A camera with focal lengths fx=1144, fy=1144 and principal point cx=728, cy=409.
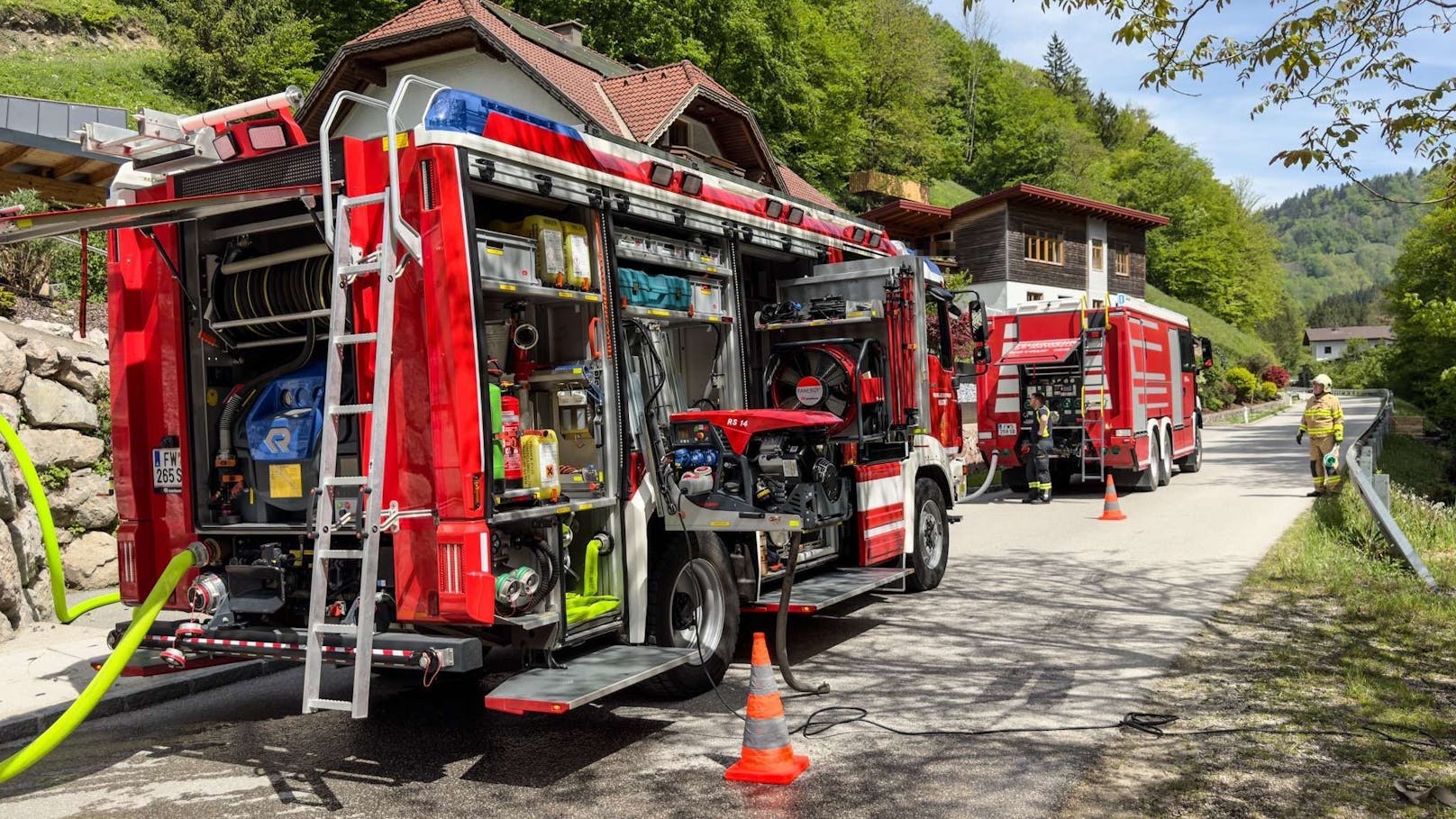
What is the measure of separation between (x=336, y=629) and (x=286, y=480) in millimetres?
1205

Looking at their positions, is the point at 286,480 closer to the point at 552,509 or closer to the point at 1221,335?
the point at 552,509

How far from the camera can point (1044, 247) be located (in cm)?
4481

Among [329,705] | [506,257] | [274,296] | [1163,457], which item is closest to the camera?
[329,705]

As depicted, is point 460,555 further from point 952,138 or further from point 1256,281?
point 1256,281

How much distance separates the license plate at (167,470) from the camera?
20.7ft

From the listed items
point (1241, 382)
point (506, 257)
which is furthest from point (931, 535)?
point (1241, 382)

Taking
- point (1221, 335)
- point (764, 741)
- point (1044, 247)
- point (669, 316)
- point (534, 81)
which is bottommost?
point (764, 741)

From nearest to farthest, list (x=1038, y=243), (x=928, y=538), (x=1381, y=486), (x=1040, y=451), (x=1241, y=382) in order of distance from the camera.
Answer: (x=928, y=538)
(x=1381, y=486)
(x=1040, y=451)
(x=1038, y=243)
(x=1241, y=382)

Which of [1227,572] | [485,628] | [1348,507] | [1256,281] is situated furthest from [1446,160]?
[1256,281]

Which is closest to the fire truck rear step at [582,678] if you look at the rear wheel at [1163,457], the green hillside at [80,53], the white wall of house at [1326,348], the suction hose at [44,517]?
the suction hose at [44,517]

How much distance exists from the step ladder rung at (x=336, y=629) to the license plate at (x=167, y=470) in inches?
64.5

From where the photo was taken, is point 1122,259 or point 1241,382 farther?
point 1241,382

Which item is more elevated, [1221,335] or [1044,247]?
[1044,247]

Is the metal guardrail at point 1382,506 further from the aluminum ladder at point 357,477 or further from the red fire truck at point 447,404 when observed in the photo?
the aluminum ladder at point 357,477
